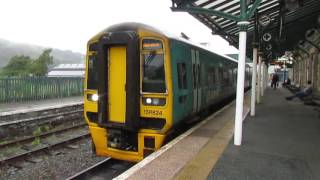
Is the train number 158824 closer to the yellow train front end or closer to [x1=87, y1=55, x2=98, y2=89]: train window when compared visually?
the yellow train front end

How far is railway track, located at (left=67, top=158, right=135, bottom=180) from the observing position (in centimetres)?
648

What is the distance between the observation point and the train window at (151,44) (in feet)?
21.2

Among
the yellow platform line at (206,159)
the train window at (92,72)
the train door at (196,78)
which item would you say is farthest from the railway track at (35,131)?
the yellow platform line at (206,159)

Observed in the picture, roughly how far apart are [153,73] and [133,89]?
490 mm

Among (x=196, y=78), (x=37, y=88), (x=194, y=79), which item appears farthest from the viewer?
(x=37, y=88)

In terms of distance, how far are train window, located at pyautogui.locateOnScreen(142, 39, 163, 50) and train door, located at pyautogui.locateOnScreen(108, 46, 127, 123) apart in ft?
1.30

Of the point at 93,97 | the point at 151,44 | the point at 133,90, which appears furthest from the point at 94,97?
the point at 151,44

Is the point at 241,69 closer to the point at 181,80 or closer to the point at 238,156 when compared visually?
the point at 181,80

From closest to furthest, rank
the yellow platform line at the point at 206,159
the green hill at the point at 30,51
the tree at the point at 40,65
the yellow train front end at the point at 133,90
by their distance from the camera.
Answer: the yellow platform line at the point at 206,159, the yellow train front end at the point at 133,90, the tree at the point at 40,65, the green hill at the point at 30,51

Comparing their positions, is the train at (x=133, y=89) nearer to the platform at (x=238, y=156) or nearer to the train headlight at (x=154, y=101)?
the train headlight at (x=154, y=101)

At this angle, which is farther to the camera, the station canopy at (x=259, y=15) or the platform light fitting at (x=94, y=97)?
the station canopy at (x=259, y=15)

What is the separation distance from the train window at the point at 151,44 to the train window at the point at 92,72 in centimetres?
107

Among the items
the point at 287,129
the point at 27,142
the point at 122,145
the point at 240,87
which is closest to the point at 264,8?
the point at 287,129

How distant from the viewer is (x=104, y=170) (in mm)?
7012
